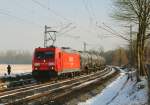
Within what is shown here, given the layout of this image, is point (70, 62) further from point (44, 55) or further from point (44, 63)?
point (44, 63)

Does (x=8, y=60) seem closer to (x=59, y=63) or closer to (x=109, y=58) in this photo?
(x=109, y=58)

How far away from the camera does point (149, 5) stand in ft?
102

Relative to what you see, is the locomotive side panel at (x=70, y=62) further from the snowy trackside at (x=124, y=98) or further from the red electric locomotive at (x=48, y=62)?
the snowy trackside at (x=124, y=98)

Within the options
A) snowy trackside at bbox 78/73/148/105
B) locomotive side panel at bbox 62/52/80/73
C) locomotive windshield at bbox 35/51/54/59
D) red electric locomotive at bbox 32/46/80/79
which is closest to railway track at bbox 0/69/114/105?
snowy trackside at bbox 78/73/148/105

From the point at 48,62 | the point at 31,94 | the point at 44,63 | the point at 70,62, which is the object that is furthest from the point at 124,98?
the point at 70,62

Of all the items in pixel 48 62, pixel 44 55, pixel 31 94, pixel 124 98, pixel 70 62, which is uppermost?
pixel 44 55

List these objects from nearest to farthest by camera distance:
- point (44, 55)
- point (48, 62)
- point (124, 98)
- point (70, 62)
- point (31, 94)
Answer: point (124, 98)
point (31, 94)
point (48, 62)
point (44, 55)
point (70, 62)

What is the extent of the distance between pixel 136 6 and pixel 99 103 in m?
15.4

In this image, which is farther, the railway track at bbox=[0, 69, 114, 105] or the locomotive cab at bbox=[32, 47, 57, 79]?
the locomotive cab at bbox=[32, 47, 57, 79]

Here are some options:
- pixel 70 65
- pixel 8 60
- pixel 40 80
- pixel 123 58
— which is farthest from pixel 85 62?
pixel 8 60

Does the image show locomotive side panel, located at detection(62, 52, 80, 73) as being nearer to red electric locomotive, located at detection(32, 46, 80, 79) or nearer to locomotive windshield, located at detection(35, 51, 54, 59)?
red electric locomotive, located at detection(32, 46, 80, 79)

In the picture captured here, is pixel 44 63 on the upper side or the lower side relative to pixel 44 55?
lower

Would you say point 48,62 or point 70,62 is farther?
point 70,62

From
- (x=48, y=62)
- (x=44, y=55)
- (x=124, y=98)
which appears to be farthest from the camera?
(x=44, y=55)
